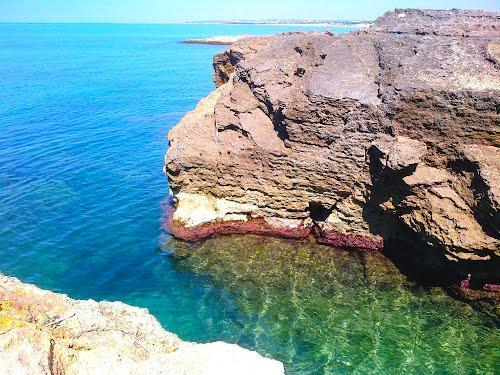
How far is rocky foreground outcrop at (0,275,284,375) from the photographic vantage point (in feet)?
26.0

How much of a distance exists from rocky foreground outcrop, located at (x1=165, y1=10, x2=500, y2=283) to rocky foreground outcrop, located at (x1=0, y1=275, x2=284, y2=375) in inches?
519

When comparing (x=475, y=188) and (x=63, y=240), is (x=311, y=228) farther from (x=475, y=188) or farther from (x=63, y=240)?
(x=63, y=240)

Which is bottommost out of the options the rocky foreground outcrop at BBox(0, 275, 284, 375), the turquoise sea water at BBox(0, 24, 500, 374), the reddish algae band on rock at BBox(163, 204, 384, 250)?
the turquoise sea water at BBox(0, 24, 500, 374)

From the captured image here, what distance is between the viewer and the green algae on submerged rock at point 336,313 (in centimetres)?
1623

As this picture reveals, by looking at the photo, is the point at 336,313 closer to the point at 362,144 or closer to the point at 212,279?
the point at 212,279

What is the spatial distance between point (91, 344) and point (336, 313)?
39.5 ft

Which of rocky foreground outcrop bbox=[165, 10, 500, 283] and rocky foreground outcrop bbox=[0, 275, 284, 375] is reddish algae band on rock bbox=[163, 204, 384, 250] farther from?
rocky foreground outcrop bbox=[0, 275, 284, 375]

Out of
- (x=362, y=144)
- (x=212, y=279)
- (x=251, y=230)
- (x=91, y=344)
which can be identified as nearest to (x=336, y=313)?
(x=212, y=279)

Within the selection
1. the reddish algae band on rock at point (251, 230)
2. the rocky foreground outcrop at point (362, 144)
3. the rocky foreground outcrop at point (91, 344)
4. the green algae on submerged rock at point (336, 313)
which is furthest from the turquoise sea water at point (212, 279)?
the rocky foreground outcrop at point (91, 344)

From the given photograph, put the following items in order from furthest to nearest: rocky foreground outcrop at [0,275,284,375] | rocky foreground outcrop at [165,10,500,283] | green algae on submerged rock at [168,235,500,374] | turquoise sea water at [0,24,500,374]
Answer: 1. rocky foreground outcrop at [165,10,500,283]
2. turquoise sea water at [0,24,500,374]
3. green algae on submerged rock at [168,235,500,374]
4. rocky foreground outcrop at [0,275,284,375]

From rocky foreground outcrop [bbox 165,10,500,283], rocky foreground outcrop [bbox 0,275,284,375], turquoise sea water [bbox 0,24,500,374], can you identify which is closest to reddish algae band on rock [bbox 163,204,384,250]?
rocky foreground outcrop [bbox 165,10,500,283]

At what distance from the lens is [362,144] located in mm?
21453

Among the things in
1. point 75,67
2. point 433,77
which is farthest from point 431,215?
point 75,67

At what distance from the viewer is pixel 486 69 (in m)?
19.8
